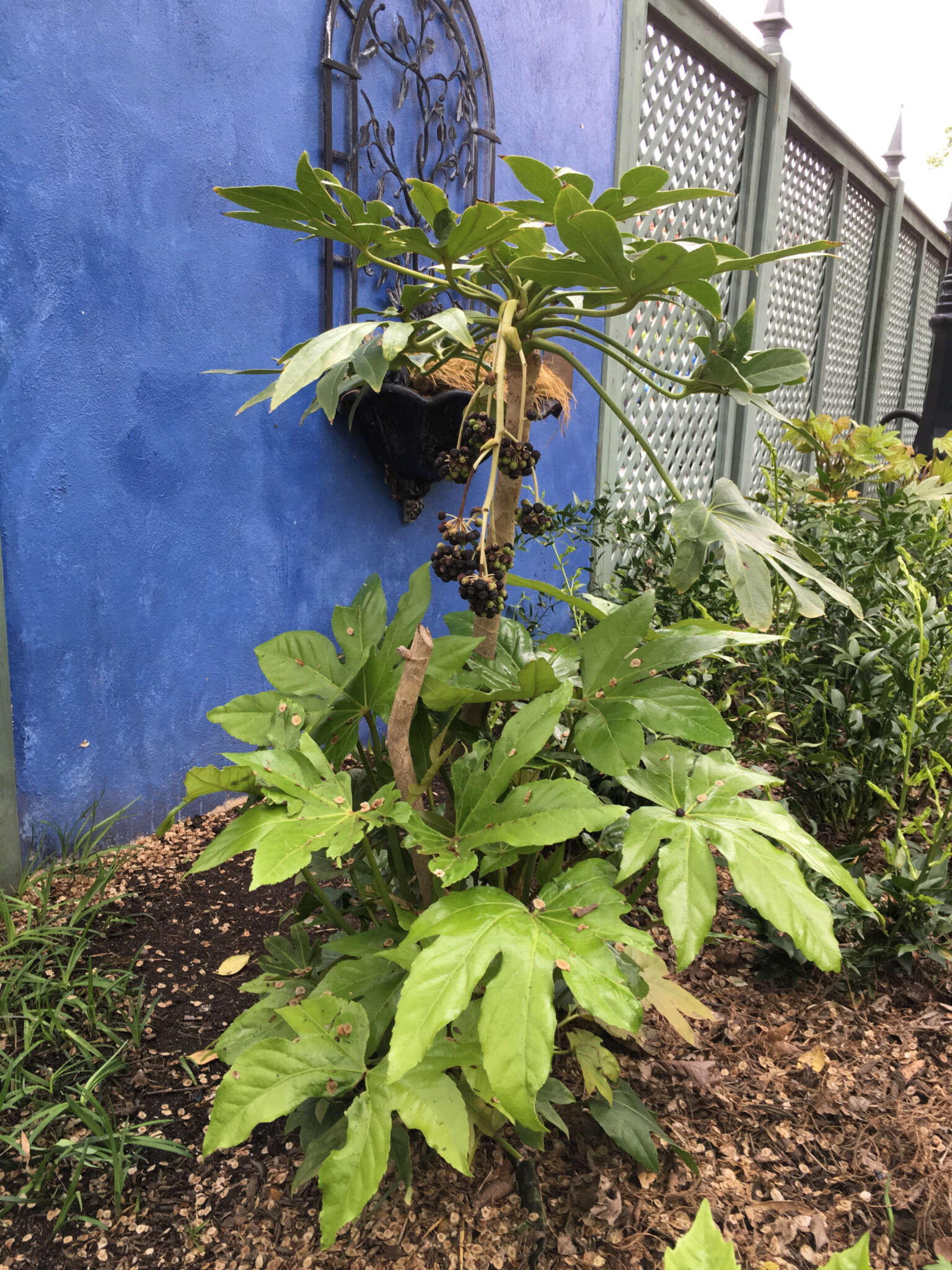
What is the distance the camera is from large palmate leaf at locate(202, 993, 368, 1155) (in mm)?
981

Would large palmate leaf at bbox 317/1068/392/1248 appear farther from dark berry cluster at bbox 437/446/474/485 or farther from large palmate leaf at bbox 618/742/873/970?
dark berry cluster at bbox 437/446/474/485

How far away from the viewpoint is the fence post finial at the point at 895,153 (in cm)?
740

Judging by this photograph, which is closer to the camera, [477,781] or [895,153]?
[477,781]

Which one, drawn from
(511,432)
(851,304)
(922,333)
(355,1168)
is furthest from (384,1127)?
(922,333)

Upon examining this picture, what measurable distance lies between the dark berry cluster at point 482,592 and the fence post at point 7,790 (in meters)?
1.39

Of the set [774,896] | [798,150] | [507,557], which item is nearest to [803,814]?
[774,896]

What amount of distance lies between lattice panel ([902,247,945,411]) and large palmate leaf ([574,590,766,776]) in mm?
9376

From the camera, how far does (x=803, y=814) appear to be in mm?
2229

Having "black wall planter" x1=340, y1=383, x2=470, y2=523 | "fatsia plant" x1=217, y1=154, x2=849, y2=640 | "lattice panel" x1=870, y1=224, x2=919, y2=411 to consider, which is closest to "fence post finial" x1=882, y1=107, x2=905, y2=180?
"lattice panel" x1=870, y1=224, x2=919, y2=411

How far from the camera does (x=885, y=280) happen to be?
768 centimetres

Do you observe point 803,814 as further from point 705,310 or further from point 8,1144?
point 8,1144

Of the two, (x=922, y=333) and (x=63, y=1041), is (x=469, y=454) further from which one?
(x=922, y=333)

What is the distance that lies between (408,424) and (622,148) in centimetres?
218

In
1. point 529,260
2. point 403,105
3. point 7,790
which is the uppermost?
point 403,105
